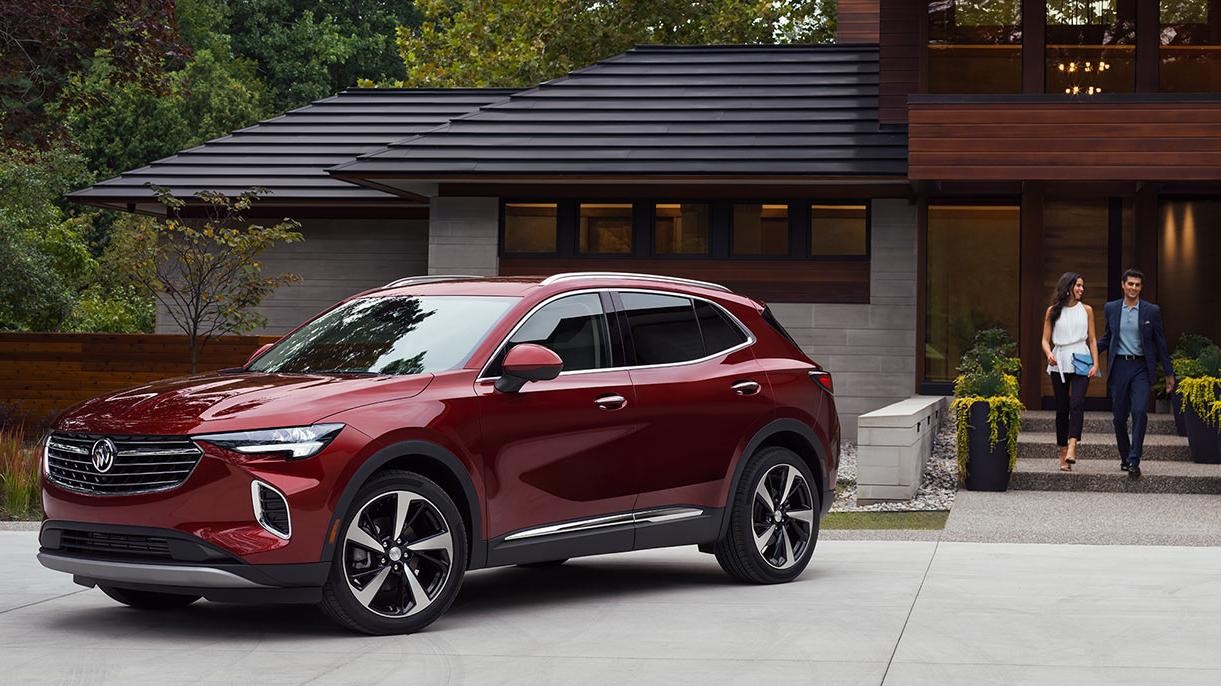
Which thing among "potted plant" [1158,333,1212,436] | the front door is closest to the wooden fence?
"potted plant" [1158,333,1212,436]

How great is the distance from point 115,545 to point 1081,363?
1089 cm

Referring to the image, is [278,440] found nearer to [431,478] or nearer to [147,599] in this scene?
[431,478]

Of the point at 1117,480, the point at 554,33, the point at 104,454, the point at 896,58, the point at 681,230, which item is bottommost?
the point at 1117,480

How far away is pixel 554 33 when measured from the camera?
37.9 metres

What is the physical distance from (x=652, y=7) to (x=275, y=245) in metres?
16.2

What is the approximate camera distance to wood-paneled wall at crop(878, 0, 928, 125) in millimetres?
23297

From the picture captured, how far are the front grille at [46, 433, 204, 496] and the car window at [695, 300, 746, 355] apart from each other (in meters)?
3.43

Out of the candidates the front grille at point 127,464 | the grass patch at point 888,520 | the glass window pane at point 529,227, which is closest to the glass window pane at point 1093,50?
the glass window pane at point 529,227

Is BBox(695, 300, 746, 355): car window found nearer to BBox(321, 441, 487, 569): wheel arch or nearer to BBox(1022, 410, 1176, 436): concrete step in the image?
BBox(321, 441, 487, 569): wheel arch

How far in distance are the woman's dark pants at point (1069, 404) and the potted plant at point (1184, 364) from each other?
155 cm

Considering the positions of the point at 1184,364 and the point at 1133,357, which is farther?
the point at 1184,364

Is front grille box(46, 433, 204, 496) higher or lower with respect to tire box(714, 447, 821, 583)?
higher

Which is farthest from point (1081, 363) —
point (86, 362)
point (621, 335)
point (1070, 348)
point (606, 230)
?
point (86, 362)

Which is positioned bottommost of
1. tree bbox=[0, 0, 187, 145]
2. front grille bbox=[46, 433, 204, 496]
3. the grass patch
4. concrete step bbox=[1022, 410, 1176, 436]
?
the grass patch
